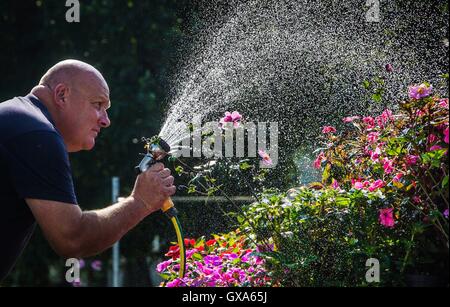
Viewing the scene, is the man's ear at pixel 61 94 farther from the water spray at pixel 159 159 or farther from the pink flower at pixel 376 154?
the pink flower at pixel 376 154

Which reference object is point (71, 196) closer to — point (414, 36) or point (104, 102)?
point (104, 102)

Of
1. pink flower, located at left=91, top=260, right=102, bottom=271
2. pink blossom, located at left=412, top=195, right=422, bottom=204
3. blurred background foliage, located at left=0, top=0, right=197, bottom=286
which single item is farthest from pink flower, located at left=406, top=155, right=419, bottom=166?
pink flower, located at left=91, top=260, right=102, bottom=271

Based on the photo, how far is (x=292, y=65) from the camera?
5.02 metres

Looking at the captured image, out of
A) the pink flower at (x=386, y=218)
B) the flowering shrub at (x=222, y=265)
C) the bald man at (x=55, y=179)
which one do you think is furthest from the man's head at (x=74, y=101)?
the pink flower at (x=386, y=218)

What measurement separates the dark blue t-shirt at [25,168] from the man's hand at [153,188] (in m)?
0.30

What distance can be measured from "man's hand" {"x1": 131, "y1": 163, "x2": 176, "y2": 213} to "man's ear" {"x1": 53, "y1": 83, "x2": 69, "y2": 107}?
0.37 m

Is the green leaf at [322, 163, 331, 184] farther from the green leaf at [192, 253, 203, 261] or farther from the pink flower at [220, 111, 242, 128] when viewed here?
the green leaf at [192, 253, 203, 261]

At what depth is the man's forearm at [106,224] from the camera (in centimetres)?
230

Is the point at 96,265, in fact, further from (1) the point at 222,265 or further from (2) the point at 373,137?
(2) the point at 373,137

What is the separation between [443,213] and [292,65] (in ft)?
7.18

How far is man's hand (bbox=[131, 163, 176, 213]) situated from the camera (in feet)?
8.21

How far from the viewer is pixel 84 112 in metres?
2.56

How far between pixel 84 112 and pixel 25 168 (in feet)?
1.35
